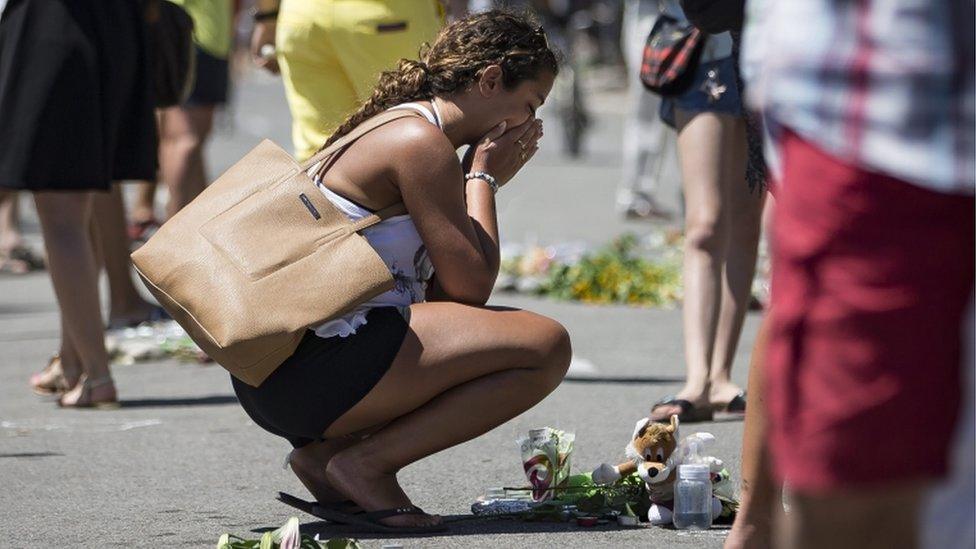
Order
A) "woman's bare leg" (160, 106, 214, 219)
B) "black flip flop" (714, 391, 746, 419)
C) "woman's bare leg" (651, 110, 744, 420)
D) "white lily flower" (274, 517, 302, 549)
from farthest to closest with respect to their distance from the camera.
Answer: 1. "woman's bare leg" (160, 106, 214, 219)
2. "black flip flop" (714, 391, 746, 419)
3. "woman's bare leg" (651, 110, 744, 420)
4. "white lily flower" (274, 517, 302, 549)

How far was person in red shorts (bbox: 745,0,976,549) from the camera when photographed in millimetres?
2168

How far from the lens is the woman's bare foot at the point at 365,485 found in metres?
4.08

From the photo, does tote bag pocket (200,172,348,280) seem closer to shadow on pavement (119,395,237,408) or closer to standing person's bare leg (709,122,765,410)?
standing person's bare leg (709,122,765,410)

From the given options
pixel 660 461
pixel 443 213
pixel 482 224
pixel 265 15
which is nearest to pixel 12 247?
pixel 265 15

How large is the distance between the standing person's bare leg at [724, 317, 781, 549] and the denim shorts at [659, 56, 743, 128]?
2015 millimetres

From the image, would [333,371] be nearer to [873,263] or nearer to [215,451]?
[215,451]

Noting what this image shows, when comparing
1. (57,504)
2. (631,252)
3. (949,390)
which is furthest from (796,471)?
(631,252)

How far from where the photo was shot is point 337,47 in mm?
6012

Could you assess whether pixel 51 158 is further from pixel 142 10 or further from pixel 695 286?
pixel 695 286

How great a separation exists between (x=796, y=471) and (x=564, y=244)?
26.5 feet

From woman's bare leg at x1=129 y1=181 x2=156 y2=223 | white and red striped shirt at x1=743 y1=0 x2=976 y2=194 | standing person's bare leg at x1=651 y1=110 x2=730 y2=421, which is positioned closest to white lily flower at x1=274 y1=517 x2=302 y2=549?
white and red striped shirt at x1=743 y1=0 x2=976 y2=194

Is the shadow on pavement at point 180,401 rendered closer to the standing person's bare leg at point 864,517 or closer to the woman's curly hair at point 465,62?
the woman's curly hair at point 465,62

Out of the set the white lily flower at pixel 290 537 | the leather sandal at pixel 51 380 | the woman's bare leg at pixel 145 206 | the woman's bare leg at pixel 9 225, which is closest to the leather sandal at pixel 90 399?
the leather sandal at pixel 51 380

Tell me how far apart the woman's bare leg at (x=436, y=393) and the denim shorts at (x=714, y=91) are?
59.5 inches
